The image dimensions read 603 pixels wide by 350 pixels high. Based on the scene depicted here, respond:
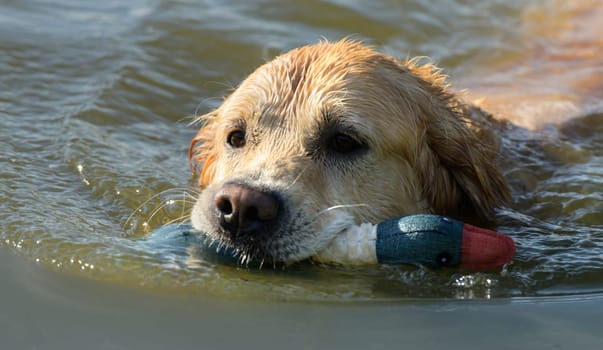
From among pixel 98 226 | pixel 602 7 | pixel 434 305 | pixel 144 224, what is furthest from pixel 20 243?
pixel 602 7

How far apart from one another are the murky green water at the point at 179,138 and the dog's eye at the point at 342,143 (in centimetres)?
72

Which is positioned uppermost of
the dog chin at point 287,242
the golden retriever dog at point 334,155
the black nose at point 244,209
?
the golden retriever dog at point 334,155

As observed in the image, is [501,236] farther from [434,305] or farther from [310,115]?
[310,115]

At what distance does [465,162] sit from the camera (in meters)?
5.51

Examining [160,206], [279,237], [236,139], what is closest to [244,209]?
[279,237]

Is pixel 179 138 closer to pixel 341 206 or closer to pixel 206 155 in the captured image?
pixel 206 155

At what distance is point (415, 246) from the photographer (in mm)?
4555

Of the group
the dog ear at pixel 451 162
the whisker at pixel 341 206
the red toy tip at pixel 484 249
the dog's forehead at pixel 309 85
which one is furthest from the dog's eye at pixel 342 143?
the red toy tip at pixel 484 249

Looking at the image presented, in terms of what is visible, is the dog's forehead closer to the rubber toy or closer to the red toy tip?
the rubber toy

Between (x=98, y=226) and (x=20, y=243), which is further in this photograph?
(x=98, y=226)

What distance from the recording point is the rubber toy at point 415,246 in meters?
4.52

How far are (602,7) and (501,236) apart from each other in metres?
6.09

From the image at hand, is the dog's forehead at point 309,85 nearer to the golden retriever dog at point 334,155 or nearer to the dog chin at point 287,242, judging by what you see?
the golden retriever dog at point 334,155

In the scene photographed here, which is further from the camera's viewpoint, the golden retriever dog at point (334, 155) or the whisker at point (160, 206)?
the whisker at point (160, 206)
